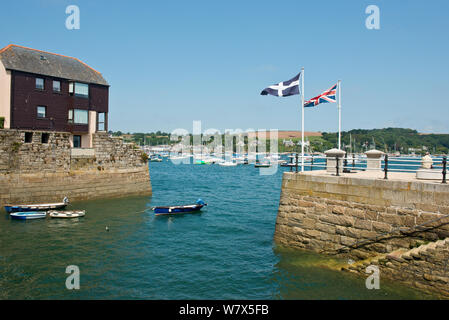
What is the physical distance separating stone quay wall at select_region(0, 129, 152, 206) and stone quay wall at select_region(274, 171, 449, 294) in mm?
20986

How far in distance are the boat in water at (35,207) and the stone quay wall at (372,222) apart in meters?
18.4

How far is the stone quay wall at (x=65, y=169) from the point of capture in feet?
88.7

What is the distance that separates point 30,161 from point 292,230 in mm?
22481

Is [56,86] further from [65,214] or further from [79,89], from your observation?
[65,214]

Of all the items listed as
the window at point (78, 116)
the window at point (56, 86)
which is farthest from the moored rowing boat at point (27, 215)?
the window at point (56, 86)

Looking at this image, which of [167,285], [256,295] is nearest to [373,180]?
[256,295]

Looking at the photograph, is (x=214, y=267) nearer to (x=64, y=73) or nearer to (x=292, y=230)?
(x=292, y=230)

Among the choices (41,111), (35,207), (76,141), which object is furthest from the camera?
(76,141)

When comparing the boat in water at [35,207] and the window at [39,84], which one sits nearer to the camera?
the boat in water at [35,207]

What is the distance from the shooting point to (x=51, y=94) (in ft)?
105

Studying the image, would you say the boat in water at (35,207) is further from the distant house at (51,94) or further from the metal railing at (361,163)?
the metal railing at (361,163)

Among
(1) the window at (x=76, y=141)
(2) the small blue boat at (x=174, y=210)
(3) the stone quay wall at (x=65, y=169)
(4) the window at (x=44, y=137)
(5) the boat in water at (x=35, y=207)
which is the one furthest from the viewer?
(1) the window at (x=76, y=141)

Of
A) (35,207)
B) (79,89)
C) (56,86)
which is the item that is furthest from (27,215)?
(79,89)

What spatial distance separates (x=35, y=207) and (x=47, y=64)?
14.7 m
